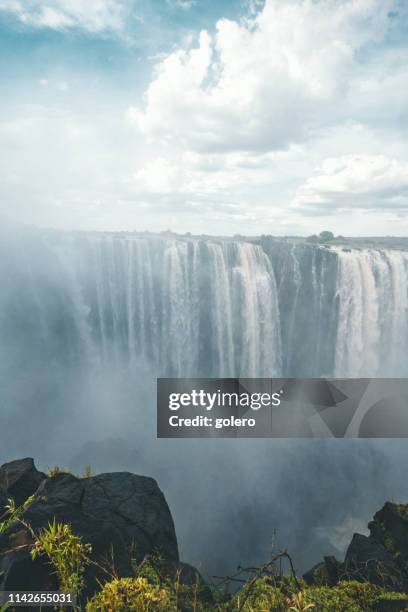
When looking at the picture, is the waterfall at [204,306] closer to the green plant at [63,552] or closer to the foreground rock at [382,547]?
the foreground rock at [382,547]

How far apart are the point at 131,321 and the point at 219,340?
766 centimetres

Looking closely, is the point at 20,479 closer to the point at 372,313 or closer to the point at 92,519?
the point at 92,519

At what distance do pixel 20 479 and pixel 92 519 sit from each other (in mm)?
3142

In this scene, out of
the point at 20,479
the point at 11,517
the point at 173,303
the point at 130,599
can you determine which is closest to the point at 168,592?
the point at 130,599

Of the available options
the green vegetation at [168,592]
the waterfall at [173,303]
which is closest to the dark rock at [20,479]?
the green vegetation at [168,592]

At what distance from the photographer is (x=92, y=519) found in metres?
3.83

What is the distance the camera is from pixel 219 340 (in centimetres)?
3219

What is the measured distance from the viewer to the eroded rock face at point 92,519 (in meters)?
2.87

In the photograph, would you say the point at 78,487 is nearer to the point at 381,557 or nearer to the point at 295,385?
the point at 381,557

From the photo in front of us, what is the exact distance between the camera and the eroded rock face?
2867mm

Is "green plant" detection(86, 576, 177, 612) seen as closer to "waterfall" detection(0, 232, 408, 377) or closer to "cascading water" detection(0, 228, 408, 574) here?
"cascading water" detection(0, 228, 408, 574)

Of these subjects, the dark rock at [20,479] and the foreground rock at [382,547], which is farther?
the foreground rock at [382,547]

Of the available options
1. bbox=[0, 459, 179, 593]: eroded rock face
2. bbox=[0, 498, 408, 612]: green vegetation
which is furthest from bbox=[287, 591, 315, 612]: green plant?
bbox=[0, 459, 179, 593]: eroded rock face

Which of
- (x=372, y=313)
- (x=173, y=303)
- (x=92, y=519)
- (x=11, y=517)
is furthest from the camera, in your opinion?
(x=372, y=313)
